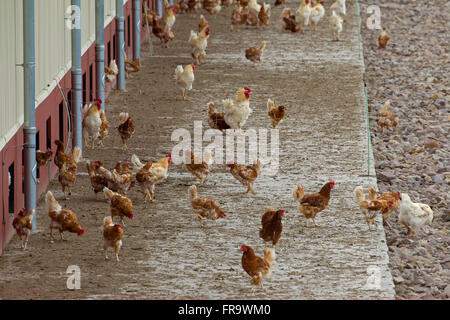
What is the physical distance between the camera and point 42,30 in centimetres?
1186

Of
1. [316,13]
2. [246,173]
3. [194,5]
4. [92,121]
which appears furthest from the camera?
[194,5]

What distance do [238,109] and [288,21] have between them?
350 inches

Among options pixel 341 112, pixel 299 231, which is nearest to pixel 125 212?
pixel 299 231

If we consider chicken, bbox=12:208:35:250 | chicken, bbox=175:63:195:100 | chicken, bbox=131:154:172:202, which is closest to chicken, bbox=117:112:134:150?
chicken, bbox=131:154:172:202

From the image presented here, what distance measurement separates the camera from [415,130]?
15188 mm

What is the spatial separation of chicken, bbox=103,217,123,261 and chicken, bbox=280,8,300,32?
44.2 feet

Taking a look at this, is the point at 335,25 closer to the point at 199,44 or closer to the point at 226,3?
the point at 199,44

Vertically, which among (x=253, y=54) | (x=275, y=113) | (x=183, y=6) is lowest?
(x=275, y=113)

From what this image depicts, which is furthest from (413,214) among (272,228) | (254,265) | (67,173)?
(67,173)

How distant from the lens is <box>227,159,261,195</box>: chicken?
11273mm

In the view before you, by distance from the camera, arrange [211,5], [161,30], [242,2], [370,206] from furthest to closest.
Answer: [211,5], [242,2], [161,30], [370,206]

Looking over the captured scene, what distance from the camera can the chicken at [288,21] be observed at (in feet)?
72.2

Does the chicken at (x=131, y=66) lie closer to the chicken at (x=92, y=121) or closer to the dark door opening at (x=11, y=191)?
the chicken at (x=92, y=121)

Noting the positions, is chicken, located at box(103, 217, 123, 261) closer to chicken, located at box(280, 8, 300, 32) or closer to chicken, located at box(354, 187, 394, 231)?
chicken, located at box(354, 187, 394, 231)
